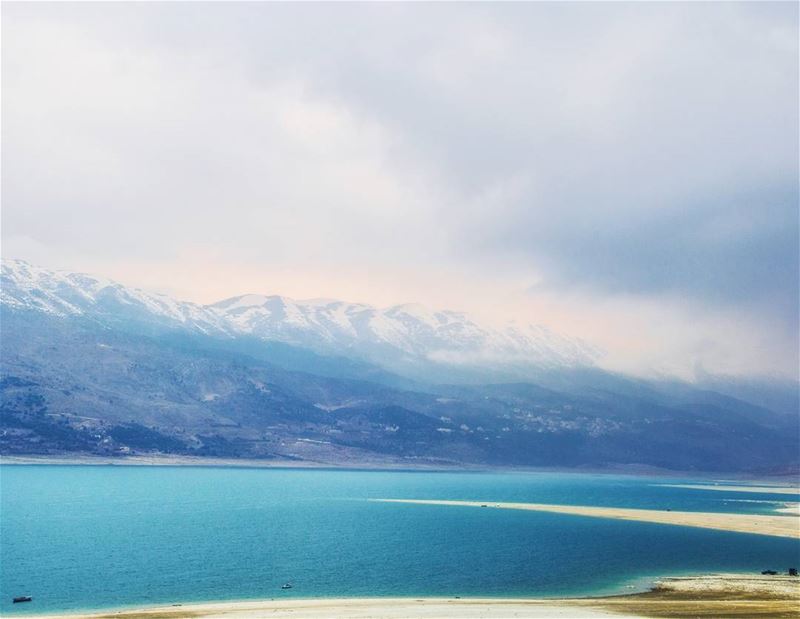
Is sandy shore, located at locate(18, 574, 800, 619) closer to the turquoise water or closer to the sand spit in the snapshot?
the sand spit

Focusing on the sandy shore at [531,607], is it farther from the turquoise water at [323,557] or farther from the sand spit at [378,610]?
the turquoise water at [323,557]

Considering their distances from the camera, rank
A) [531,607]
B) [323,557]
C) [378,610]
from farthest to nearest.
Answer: [323,557], [531,607], [378,610]

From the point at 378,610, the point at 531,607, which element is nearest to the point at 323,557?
the point at 378,610

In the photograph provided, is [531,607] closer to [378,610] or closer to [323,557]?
[378,610]

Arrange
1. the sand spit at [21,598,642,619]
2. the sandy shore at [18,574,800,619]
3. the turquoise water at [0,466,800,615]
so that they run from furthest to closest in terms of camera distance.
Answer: the turquoise water at [0,466,800,615] < the sandy shore at [18,574,800,619] < the sand spit at [21,598,642,619]

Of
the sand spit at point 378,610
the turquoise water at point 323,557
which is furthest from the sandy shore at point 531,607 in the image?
the turquoise water at point 323,557

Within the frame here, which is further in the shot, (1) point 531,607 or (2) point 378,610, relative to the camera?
(1) point 531,607

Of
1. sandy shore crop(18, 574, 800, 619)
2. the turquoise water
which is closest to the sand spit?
sandy shore crop(18, 574, 800, 619)

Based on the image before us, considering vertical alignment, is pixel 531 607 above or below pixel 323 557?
below

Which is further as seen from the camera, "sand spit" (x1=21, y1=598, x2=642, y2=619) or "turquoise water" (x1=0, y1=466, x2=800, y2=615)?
"turquoise water" (x1=0, y1=466, x2=800, y2=615)
